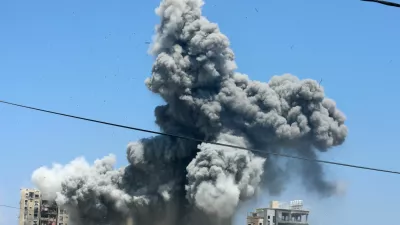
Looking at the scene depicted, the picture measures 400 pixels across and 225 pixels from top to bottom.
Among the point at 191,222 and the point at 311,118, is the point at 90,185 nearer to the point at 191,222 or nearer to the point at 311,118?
the point at 191,222

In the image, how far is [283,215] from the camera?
325 feet

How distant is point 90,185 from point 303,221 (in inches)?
1657

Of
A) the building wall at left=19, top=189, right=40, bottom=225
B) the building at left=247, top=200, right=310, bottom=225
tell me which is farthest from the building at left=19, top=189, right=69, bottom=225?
the building at left=247, top=200, right=310, bottom=225

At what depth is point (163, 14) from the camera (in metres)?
61.5

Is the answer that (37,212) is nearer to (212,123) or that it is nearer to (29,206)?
(29,206)

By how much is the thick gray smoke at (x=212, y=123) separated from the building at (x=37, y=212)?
126ft

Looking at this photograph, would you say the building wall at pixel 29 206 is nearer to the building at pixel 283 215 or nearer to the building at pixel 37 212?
the building at pixel 37 212

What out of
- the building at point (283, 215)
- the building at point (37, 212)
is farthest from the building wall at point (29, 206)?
the building at point (283, 215)

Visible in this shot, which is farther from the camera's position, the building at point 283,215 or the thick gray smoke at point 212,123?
the building at point 283,215

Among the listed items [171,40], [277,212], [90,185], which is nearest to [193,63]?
[171,40]

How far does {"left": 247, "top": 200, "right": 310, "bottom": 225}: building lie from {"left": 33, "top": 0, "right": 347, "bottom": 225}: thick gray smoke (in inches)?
1349

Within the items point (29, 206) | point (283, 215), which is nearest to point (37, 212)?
point (29, 206)

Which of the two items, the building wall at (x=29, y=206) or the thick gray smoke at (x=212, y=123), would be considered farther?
the building wall at (x=29, y=206)

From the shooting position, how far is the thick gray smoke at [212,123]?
191ft
